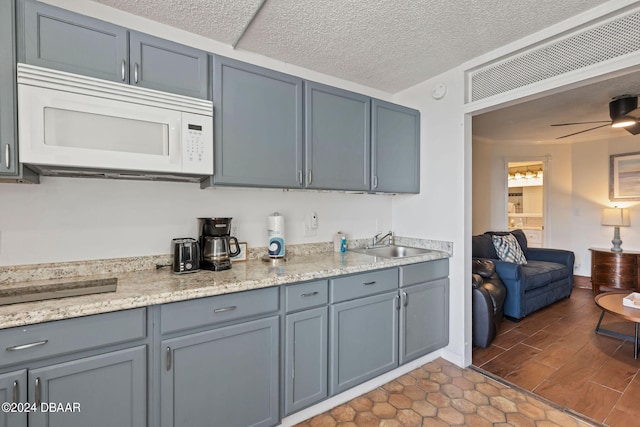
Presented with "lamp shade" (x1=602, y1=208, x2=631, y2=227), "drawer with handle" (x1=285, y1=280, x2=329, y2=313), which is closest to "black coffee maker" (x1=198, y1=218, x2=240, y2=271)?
"drawer with handle" (x1=285, y1=280, x2=329, y2=313)

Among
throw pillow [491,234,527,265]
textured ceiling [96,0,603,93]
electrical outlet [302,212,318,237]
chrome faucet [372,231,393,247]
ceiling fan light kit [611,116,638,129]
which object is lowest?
throw pillow [491,234,527,265]

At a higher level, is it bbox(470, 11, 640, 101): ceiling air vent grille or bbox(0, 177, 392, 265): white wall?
bbox(470, 11, 640, 101): ceiling air vent grille

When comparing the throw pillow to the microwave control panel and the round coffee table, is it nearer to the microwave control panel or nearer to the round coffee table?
the round coffee table

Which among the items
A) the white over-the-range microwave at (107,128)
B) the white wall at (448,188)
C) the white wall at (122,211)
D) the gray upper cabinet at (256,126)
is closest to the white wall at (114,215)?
the white wall at (122,211)

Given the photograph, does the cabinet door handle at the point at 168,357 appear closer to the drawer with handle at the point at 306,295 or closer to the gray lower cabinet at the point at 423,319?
the drawer with handle at the point at 306,295

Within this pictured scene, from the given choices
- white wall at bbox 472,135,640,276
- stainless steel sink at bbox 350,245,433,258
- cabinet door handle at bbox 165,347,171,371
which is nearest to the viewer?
cabinet door handle at bbox 165,347,171,371

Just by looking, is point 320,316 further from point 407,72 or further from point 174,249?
point 407,72

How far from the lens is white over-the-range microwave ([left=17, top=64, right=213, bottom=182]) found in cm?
129

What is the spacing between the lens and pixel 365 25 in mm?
1873

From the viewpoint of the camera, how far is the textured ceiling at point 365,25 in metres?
1.70

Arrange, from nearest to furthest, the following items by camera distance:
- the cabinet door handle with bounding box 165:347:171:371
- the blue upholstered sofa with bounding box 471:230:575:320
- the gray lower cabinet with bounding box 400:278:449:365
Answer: the cabinet door handle with bounding box 165:347:171:371 → the gray lower cabinet with bounding box 400:278:449:365 → the blue upholstered sofa with bounding box 471:230:575:320

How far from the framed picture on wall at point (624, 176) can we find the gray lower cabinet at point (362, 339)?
189 inches

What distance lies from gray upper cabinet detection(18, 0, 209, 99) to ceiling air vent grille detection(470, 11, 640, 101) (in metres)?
2.00

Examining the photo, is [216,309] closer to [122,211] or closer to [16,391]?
[16,391]
